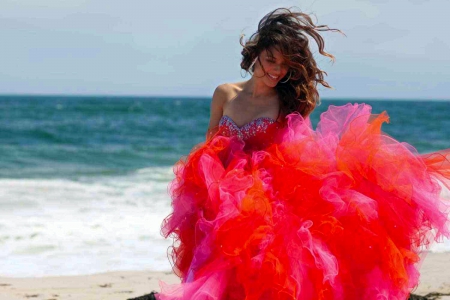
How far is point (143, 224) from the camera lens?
27.0 ft

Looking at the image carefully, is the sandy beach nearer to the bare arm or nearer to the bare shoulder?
the bare arm

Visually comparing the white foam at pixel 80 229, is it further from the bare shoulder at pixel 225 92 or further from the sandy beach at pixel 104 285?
the bare shoulder at pixel 225 92

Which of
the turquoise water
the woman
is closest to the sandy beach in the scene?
the woman

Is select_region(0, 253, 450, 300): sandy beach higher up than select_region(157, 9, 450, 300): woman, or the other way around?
select_region(157, 9, 450, 300): woman

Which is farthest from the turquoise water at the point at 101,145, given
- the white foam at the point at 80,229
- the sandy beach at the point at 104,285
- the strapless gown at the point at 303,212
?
the strapless gown at the point at 303,212

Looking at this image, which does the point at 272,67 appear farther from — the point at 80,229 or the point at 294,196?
the point at 80,229

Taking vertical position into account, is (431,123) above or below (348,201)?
below

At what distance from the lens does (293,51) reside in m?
3.69

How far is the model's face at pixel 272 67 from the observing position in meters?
3.70

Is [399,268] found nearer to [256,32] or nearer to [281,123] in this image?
[281,123]

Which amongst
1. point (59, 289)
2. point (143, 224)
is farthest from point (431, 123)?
point (59, 289)

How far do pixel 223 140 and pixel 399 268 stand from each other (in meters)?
1.31

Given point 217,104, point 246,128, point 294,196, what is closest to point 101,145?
point 217,104

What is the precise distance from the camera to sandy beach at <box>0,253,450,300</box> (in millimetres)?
5227
